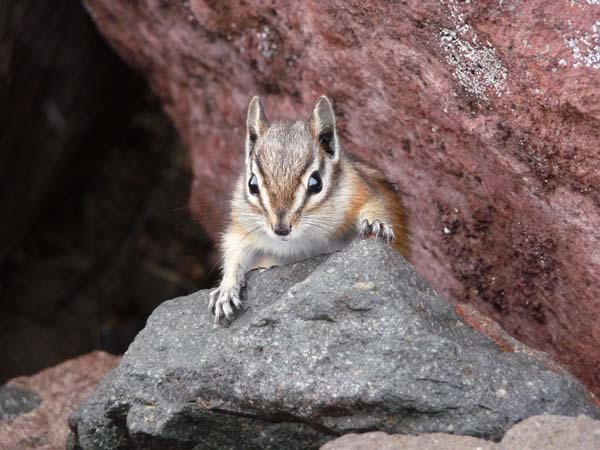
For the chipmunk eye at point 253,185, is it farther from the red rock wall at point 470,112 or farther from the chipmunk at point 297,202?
the red rock wall at point 470,112

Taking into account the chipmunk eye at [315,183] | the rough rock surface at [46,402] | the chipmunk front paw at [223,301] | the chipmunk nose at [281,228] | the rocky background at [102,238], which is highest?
the chipmunk eye at [315,183]

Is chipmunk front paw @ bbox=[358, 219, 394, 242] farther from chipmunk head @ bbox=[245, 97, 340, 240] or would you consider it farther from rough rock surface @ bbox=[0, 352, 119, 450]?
rough rock surface @ bbox=[0, 352, 119, 450]

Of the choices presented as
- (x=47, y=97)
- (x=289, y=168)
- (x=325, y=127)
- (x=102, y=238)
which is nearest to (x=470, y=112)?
(x=325, y=127)

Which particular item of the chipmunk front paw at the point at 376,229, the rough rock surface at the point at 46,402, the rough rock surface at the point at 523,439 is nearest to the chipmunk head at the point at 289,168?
the chipmunk front paw at the point at 376,229

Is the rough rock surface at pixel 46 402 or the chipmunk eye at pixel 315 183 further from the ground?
the chipmunk eye at pixel 315 183

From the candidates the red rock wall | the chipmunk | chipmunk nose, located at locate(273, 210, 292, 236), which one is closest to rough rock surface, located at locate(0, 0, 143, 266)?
the red rock wall

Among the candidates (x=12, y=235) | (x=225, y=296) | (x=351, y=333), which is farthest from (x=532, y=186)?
(x=12, y=235)
